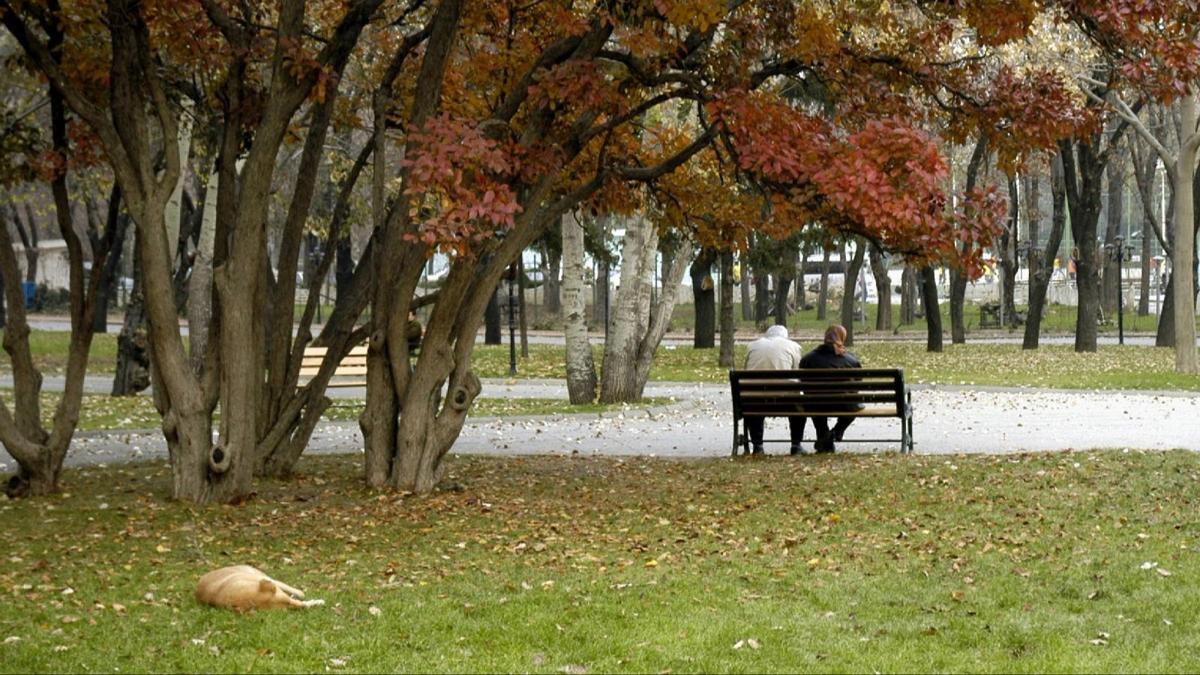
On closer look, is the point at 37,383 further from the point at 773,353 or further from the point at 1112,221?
the point at 1112,221

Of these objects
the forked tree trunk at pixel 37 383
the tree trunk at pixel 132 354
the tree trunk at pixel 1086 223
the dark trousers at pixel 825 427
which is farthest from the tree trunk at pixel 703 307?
the forked tree trunk at pixel 37 383

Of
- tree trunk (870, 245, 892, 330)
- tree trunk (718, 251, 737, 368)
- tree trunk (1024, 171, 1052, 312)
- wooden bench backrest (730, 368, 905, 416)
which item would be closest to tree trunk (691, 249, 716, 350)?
tree trunk (718, 251, 737, 368)

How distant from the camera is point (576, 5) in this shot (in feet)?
45.3

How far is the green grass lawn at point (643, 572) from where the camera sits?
6539 mm

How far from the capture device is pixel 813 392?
14109 millimetres

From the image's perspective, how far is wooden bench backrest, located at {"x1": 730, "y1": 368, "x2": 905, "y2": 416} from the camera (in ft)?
45.9

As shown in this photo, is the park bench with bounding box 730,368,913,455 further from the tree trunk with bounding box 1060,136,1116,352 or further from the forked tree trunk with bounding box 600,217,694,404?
the tree trunk with bounding box 1060,136,1116,352

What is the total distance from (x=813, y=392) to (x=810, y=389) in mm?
37

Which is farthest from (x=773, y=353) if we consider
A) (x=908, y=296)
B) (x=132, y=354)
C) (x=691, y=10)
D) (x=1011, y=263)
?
(x=908, y=296)

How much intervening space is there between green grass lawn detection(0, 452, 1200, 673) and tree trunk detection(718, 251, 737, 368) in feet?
62.9

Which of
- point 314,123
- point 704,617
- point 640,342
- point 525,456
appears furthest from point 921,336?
point 704,617

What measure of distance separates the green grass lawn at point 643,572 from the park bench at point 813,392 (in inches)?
53.2

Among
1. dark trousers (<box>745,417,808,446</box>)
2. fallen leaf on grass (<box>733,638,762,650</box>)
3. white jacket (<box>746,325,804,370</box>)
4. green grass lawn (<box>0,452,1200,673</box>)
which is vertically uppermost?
white jacket (<box>746,325,804,370</box>)

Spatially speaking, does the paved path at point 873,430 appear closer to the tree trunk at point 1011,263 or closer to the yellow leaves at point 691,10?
the yellow leaves at point 691,10
